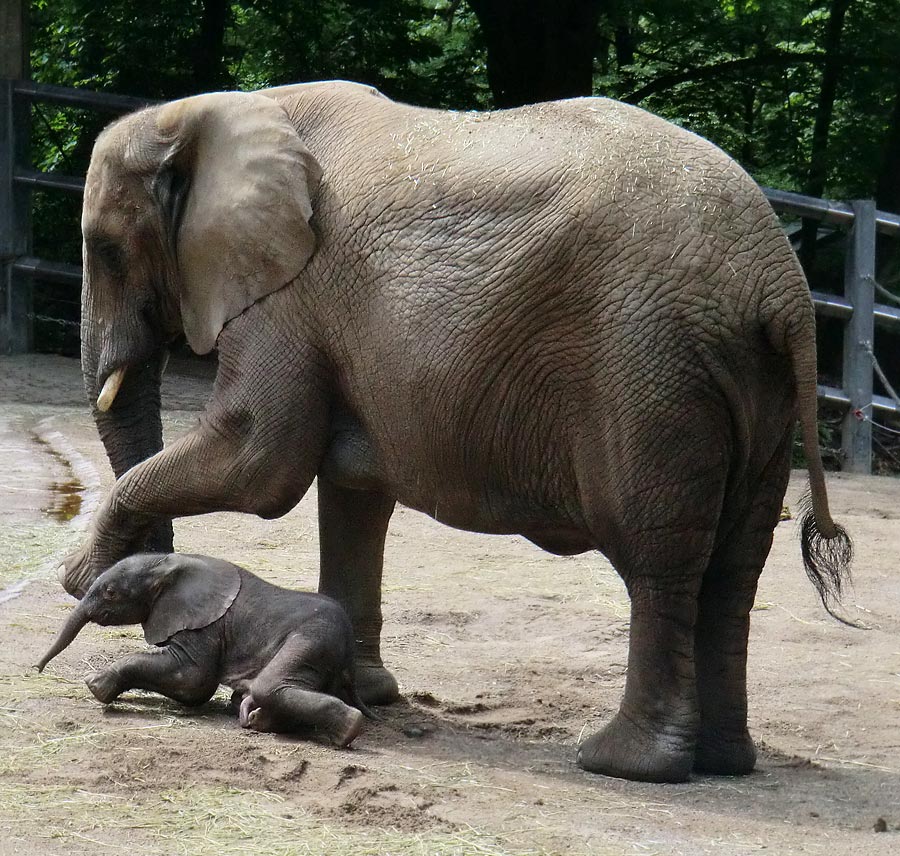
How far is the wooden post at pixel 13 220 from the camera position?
13.4 meters

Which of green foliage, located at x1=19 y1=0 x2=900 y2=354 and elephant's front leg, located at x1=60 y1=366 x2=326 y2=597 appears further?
green foliage, located at x1=19 y1=0 x2=900 y2=354

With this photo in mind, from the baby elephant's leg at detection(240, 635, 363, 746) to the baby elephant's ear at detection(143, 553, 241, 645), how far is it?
0.30 meters

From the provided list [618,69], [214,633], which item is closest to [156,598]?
[214,633]

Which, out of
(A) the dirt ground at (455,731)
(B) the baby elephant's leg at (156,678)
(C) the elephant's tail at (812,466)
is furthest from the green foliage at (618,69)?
(B) the baby elephant's leg at (156,678)

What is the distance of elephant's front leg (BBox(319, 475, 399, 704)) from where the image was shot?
5.67m

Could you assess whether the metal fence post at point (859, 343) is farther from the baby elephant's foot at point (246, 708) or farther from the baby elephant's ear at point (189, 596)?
the baby elephant's foot at point (246, 708)

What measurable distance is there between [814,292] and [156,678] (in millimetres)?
8518

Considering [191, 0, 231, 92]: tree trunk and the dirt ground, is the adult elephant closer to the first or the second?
the dirt ground

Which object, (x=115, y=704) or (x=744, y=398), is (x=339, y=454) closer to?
(x=115, y=704)

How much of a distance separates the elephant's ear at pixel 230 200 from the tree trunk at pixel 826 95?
32.4 feet

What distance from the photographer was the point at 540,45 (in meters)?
13.8

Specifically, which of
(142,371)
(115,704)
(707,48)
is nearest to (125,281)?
(142,371)

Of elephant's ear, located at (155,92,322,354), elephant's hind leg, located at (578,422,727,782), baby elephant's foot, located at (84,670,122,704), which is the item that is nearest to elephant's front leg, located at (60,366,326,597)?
elephant's ear, located at (155,92,322,354)

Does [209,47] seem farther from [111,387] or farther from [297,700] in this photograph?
[297,700]
